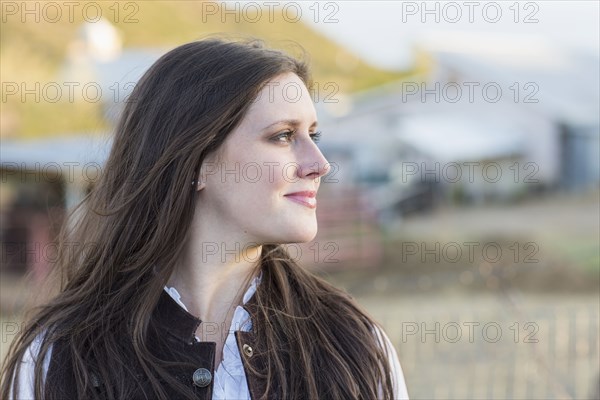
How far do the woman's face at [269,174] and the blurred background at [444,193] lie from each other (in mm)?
852

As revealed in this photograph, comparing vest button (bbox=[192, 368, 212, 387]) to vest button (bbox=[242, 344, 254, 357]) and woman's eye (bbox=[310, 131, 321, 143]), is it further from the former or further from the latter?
woman's eye (bbox=[310, 131, 321, 143])

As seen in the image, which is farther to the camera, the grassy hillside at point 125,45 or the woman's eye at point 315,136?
the grassy hillside at point 125,45

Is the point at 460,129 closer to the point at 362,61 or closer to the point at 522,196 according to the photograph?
the point at 522,196

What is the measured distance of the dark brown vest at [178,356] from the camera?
2.26 m

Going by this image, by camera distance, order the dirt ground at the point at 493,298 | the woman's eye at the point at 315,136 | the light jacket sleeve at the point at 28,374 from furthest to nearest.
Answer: the dirt ground at the point at 493,298, the woman's eye at the point at 315,136, the light jacket sleeve at the point at 28,374

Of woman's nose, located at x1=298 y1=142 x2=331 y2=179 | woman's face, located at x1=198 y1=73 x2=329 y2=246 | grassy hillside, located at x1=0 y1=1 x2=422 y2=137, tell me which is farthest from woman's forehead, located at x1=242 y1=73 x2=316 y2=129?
grassy hillside, located at x1=0 y1=1 x2=422 y2=137

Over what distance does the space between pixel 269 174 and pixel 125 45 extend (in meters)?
47.8

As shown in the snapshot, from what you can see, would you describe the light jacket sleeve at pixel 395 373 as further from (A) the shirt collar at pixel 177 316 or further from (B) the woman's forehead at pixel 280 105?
(B) the woman's forehead at pixel 280 105

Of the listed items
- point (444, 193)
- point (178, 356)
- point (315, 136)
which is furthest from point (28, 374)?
point (444, 193)

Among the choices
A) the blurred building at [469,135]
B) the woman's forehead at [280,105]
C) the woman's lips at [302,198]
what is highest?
the blurred building at [469,135]

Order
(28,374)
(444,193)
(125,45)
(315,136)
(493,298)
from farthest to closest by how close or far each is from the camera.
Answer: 1. (125,45)
2. (444,193)
3. (493,298)
4. (315,136)
5. (28,374)

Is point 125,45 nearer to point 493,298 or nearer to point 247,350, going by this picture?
point 493,298

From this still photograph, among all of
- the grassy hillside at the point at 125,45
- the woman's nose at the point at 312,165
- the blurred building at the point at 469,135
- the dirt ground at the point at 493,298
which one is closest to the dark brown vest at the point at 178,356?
the woman's nose at the point at 312,165

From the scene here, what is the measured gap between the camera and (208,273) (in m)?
2.47
